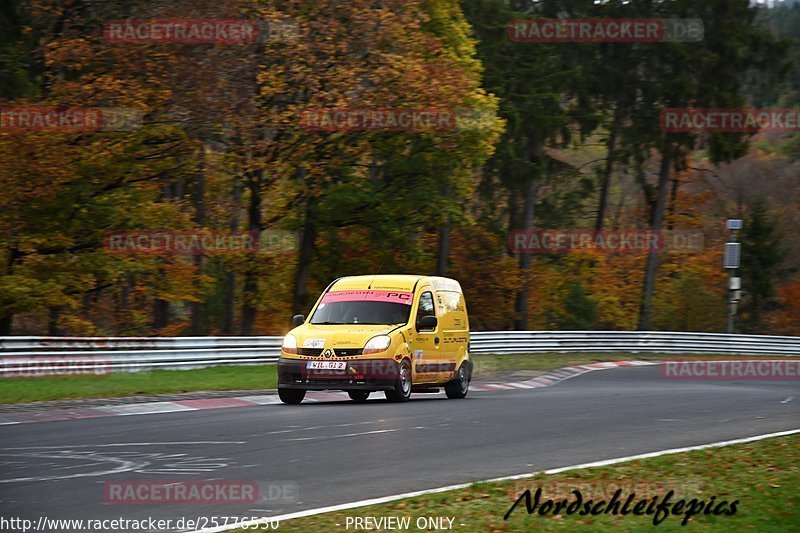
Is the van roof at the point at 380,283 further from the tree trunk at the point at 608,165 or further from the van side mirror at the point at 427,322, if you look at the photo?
the tree trunk at the point at 608,165

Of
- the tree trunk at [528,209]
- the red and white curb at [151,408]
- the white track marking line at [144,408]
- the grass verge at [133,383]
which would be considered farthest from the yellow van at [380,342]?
the tree trunk at [528,209]

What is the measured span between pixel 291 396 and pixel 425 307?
2.87 metres

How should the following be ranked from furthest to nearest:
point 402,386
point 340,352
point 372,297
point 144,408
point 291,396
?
point 372,297, point 291,396, point 402,386, point 340,352, point 144,408

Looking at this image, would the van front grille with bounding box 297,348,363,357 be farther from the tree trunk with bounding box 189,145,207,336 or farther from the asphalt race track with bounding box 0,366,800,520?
the tree trunk with bounding box 189,145,207,336

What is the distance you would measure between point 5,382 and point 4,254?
37.9 ft

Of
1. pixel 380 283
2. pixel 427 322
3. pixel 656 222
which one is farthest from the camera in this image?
pixel 656 222

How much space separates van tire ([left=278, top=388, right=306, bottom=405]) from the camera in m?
19.3

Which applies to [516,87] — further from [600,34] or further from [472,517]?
[472,517]

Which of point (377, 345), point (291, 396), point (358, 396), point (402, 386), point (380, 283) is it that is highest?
point (380, 283)

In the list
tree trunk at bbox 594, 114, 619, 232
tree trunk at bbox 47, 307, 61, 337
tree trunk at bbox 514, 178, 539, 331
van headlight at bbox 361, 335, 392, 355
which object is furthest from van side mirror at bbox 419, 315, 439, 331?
tree trunk at bbox 594, 114, 619, 232

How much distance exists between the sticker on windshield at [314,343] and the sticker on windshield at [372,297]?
1619mm

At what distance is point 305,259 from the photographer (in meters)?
42.7

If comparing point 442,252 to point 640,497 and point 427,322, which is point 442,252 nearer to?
point 427,322

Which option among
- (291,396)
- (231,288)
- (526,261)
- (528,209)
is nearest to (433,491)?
(291,396)
